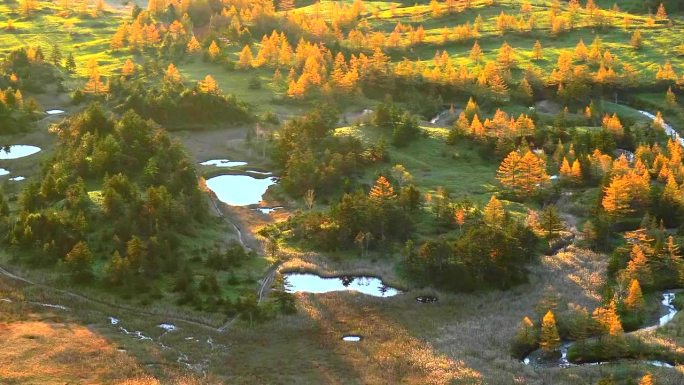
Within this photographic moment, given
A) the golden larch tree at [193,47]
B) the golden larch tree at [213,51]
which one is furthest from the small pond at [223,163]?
the golden larch tree at [193,47]

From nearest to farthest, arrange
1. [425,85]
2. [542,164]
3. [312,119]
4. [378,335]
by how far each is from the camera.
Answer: [378,335], [542,164], [312,119], [425,85]

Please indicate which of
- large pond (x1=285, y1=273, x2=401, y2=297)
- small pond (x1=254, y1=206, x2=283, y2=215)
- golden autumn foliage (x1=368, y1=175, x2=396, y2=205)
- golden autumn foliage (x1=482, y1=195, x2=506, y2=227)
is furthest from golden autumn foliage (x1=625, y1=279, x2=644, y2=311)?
small pond (x1=254, y1=206, x2=283, y2=215)

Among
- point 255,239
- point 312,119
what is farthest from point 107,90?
point 255,239

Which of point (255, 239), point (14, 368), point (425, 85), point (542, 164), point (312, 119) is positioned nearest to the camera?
point (14, 368)

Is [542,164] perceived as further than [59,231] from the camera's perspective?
Yes

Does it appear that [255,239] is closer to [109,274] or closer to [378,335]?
[109,274]

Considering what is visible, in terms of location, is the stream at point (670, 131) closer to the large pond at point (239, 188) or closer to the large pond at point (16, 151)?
the large pond at point (239, 188)

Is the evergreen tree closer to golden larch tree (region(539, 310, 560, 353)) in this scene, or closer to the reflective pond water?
the reflective pond water
